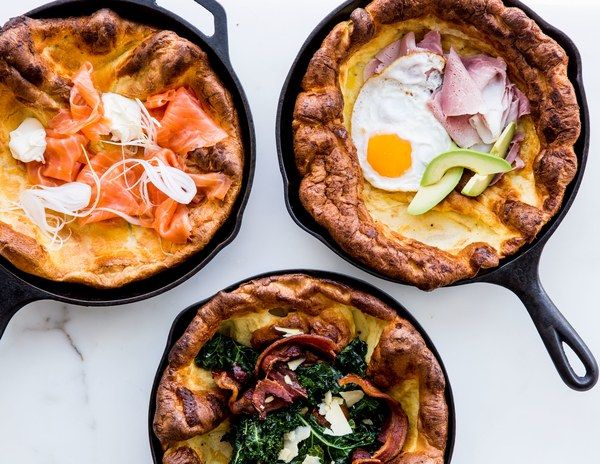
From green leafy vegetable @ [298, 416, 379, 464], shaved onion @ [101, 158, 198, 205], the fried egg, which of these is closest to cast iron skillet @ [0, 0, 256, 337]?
shaved onion @ [101, 158, 198, 205]

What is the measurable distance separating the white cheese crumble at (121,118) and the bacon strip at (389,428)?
163 cm

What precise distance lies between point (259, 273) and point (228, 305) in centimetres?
39

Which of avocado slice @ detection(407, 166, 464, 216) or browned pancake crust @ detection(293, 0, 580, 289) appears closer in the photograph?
browned pancake crust @ detection(293, 0, 580, 289)

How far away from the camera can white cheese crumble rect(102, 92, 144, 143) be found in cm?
400

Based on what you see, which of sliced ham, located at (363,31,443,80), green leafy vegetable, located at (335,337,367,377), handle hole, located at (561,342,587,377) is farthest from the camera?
handle hole, located at (561,342,587,377)

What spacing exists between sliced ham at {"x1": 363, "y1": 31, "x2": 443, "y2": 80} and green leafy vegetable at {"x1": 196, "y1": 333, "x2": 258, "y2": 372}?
5.24 feet

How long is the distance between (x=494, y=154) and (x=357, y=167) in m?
0.73

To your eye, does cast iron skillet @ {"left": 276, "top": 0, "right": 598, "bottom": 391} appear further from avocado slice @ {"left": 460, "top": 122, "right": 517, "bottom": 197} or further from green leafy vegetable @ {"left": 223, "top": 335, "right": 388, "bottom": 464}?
green leafy vegetable @ {"left": 223, "top": 335, "right": 388, "bottom": 464}

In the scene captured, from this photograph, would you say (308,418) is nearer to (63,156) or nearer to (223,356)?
(223,356)

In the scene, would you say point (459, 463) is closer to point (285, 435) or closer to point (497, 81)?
point (285, 435)

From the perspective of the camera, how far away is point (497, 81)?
4.19 metres

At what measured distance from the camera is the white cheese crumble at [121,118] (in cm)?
400

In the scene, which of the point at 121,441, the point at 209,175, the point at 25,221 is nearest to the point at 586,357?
the point at 209,175

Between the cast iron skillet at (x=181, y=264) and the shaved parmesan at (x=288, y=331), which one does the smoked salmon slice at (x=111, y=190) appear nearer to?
the cast iron skillet at (x=181, y=264)
